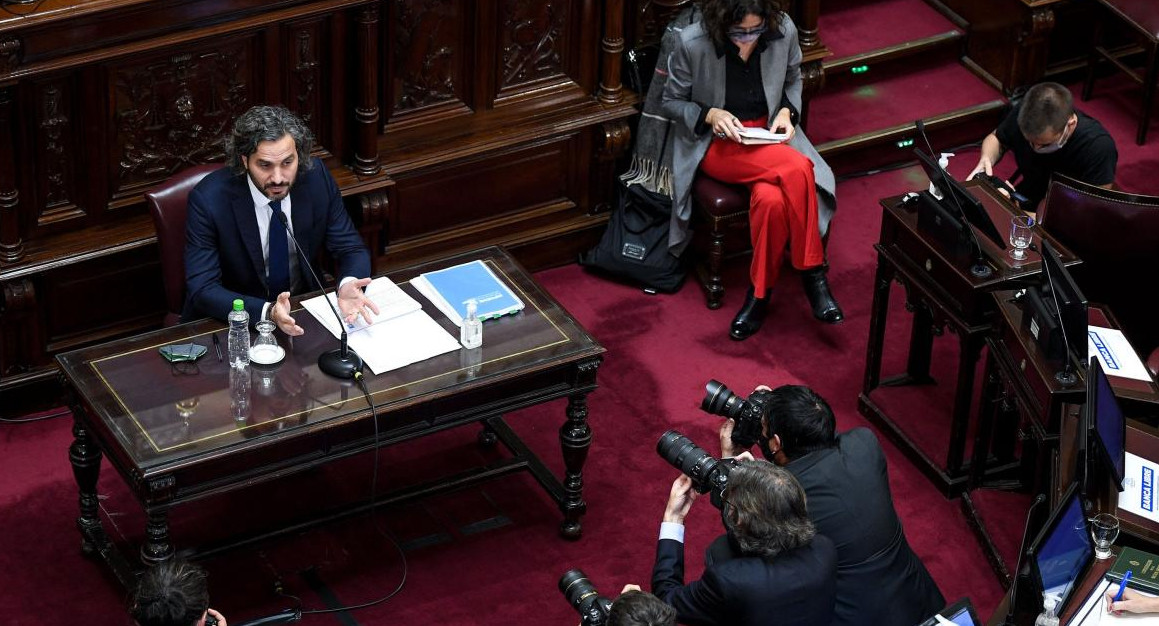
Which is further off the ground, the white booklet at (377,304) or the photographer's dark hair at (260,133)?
the photographer's dark hair at (260,133)

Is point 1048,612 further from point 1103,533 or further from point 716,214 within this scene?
point 716,214

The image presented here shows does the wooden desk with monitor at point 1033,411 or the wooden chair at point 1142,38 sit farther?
the wooden chair at point 1142,38

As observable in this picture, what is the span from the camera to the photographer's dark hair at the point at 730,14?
22.3 feet

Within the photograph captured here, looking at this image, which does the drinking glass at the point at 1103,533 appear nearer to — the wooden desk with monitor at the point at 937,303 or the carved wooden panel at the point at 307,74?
the wooden desk with monitor at the point at 937,303

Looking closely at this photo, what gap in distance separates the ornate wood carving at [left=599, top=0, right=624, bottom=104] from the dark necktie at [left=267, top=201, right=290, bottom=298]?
1.86 metres

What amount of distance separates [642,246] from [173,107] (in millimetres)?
2012

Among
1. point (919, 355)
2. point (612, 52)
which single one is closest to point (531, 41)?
point (612, 52)

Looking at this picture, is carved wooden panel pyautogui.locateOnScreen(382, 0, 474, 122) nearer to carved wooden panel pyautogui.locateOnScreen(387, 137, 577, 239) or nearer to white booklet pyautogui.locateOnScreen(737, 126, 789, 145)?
carved wooden panel pyautogui.locateOnScreen(387, 137, 577, 239)

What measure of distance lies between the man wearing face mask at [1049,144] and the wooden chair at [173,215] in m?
2.77

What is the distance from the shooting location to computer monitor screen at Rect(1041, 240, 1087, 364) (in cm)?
528

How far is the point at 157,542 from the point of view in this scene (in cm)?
508

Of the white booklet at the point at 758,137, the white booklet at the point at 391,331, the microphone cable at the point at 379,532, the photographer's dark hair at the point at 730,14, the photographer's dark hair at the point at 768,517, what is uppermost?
the photographer's dark hair at the point at 730,14

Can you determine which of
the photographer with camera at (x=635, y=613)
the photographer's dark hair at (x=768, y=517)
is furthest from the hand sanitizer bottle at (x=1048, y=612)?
the photographer with camera at (x=635, y=613)

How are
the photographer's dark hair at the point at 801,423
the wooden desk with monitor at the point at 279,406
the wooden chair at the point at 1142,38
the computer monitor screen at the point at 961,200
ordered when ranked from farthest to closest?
the wooden chair at the point at 1142,38 → the computer monitor screen at the point at 961,200 → the wooden desk with monitor at the point at 279,406 → the photographer's dark hair at the point at 801,423
